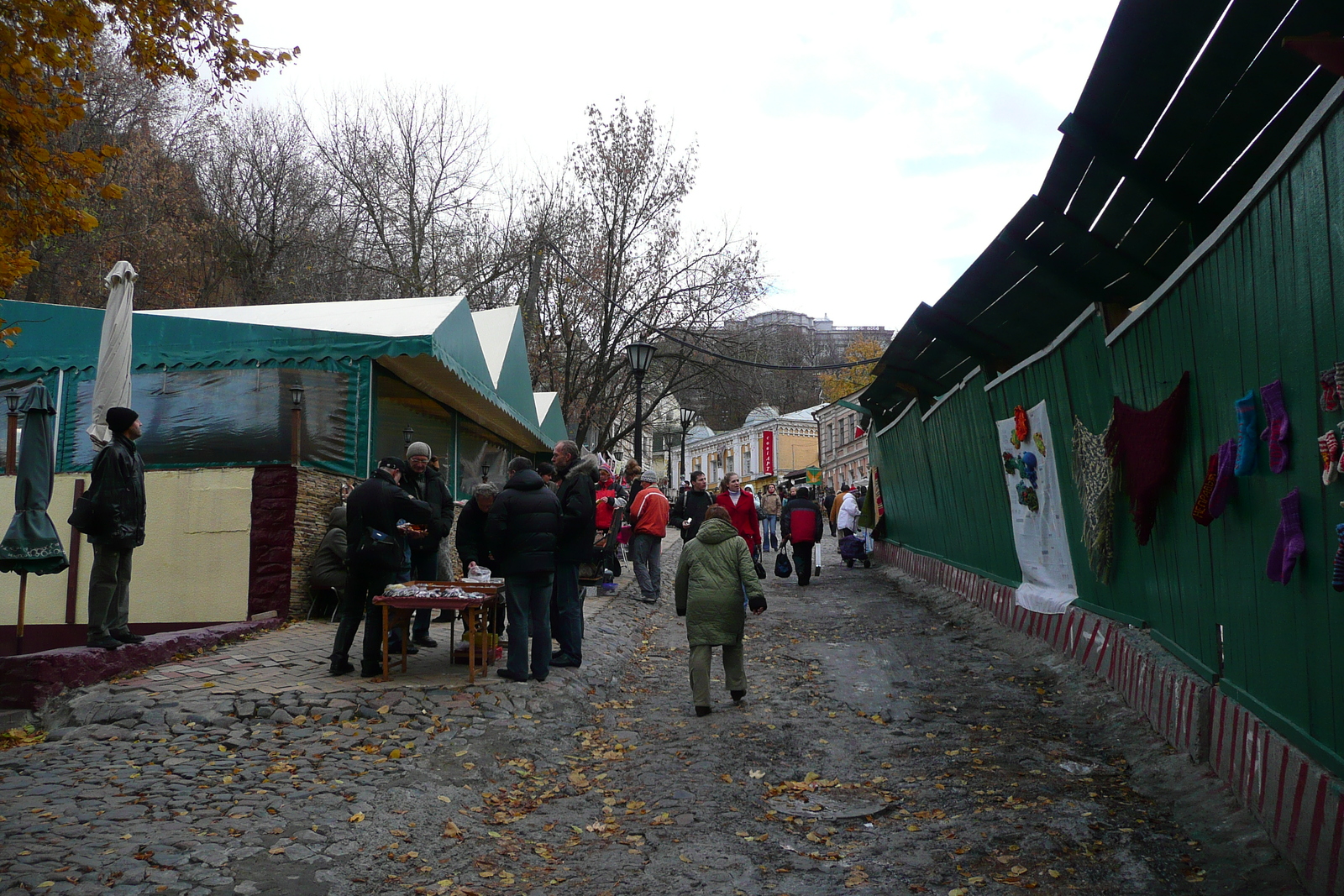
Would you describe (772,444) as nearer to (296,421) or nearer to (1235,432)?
(296,421)

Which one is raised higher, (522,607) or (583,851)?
(522,607)

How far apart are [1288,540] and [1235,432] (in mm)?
886

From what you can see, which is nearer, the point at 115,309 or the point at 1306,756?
the point at 1306,756

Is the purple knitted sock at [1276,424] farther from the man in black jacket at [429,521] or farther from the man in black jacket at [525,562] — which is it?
the man in black jacket at [429,521]

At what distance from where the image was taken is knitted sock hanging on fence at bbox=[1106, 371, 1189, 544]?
5.59 meters

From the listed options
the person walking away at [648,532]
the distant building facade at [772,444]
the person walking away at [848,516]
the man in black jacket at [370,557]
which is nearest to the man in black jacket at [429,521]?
the man in black jacket at [370,557]

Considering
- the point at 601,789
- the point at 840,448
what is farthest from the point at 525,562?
the point at 840,448

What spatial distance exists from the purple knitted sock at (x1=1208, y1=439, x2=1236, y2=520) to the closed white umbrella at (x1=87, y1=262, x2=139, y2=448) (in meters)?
8.75

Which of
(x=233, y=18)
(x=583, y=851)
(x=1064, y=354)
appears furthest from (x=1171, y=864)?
(x=233, y=18)

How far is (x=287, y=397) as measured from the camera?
432 inches

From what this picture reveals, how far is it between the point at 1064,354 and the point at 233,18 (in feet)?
22.8

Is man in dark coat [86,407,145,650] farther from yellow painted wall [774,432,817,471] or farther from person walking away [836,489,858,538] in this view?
yellow painted wall [774,432,817,471]

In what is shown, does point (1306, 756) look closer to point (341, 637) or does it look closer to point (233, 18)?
point (341, 637)

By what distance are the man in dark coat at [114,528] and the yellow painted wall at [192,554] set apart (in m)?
2.20
